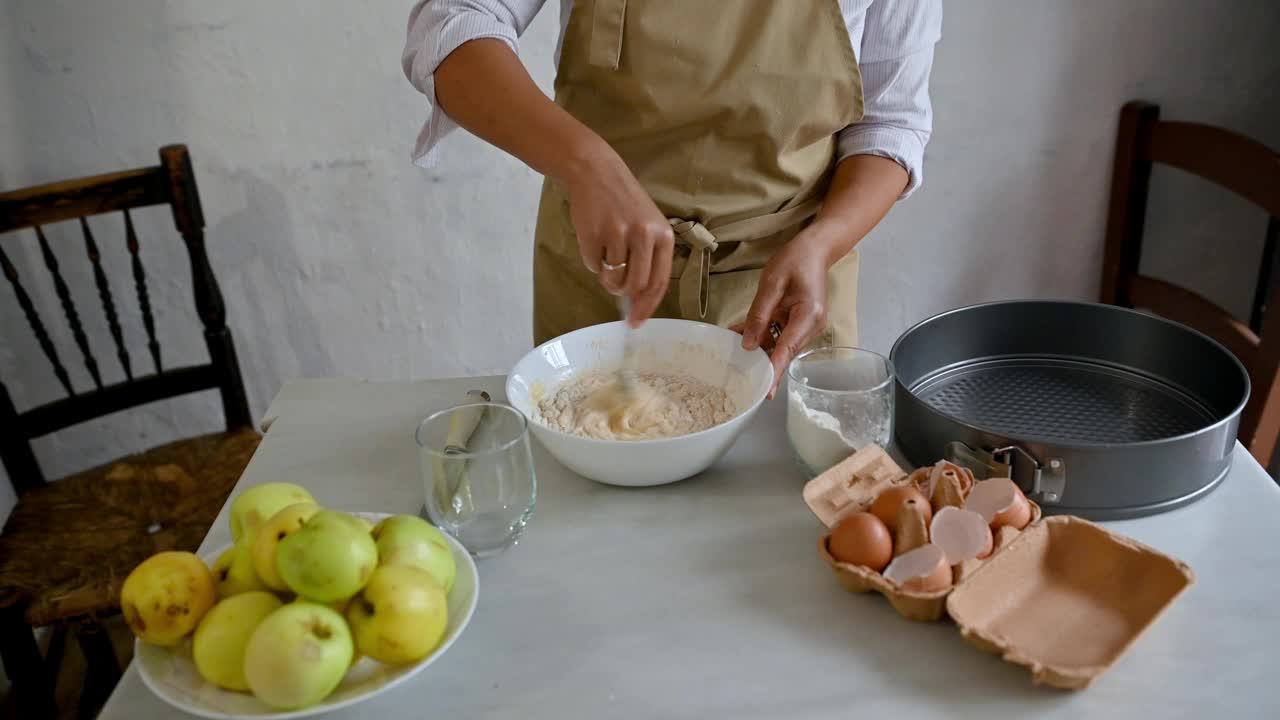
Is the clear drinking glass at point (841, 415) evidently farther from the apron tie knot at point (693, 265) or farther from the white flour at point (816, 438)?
the apron tie knot at point (693, 265)

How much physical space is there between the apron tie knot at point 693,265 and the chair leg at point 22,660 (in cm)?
101

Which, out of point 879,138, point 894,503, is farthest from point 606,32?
point 894,503

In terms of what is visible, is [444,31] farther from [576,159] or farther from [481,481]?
[481,481]

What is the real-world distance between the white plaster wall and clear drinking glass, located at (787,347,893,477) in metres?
1.16

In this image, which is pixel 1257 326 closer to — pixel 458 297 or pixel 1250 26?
pixel 1250 26

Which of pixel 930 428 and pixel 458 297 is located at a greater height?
pixel 930 428

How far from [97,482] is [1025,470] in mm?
1450

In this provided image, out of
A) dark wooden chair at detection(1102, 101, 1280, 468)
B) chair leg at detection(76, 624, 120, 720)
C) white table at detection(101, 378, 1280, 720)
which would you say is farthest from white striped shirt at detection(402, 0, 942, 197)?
chair leg at detection(76, 624, 120, 720)

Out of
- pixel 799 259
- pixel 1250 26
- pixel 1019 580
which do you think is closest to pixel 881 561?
pixel 1019 580

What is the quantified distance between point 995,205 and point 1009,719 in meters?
1.59

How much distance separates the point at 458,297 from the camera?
213 centimetres

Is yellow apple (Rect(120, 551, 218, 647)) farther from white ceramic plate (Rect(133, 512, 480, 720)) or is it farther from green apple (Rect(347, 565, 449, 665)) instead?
green apple (Rect(347, 565, 449, 665))

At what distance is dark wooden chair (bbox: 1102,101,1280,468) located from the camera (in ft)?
5.07

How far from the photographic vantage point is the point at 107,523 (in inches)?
60.2
